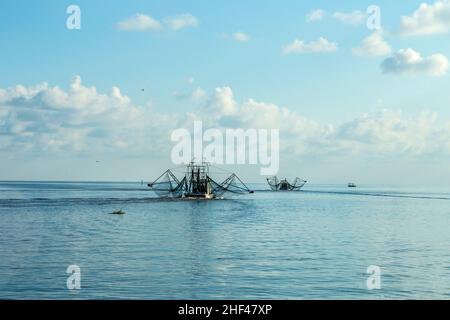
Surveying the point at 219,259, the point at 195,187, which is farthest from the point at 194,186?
the point at 219,259

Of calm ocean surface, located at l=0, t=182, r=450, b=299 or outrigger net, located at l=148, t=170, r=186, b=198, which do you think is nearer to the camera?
calm ocean surface, located at l=0, t=182, r=450, b=299

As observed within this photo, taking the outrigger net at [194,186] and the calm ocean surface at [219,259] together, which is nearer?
the calm ocean surface at [219,259]

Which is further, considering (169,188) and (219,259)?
(169,188)

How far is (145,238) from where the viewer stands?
2448 inches

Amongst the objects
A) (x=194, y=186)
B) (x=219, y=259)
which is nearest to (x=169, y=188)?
(x=194, y=186)

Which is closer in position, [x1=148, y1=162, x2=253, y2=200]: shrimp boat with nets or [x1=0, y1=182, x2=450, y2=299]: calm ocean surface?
[x1=0, y1=182, x2=450, y2=299]: calm ocean surface

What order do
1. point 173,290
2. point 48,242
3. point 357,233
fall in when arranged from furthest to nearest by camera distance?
1. point 357,233
2. point 48,242
3. point 173,290

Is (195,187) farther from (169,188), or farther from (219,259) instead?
(219,259)

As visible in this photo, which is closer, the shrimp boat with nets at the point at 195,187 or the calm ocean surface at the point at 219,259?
the calm ocean surface at the point at 219,259

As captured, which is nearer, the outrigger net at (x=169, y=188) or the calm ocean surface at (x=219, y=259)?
the calm ocean surface at (x=219, y=259)
